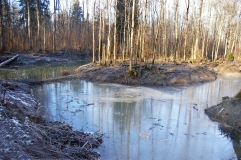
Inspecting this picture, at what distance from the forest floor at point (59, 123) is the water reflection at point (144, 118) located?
0.60 meters

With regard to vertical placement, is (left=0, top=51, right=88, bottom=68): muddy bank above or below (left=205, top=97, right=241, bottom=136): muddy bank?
above

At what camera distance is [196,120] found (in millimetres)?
7859

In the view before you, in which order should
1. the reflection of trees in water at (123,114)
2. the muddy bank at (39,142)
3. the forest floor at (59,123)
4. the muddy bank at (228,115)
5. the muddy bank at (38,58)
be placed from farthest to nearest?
the muddy bank at (38,58) < the reflection of trees in water at (123,114) < the muddy bank at (228,115) < the forest floor at (59,123) < the muddy bank at (39,142)

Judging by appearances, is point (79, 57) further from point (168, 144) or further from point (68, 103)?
point (168, 144)

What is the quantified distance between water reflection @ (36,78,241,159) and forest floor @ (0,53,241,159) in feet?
1.97

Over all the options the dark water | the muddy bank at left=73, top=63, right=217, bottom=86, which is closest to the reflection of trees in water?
the muddy bank at left=73, top=63, right=217, bottom=86

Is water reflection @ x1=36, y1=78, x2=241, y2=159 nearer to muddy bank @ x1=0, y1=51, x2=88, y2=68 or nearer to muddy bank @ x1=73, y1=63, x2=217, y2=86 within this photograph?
muddy bank @ x1=73, y1=63, x2=217, y2=86

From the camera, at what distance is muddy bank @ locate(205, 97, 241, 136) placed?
22.8ft

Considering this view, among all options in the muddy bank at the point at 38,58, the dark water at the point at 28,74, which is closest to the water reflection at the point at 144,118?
the dark water at the point at 28,74

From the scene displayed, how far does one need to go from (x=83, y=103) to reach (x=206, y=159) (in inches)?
233

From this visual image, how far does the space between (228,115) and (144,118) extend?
10.0 feet

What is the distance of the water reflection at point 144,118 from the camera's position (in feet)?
18.2

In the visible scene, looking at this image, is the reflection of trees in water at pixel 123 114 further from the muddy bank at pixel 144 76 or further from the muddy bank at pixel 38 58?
the muddy bank at pixel 38 58

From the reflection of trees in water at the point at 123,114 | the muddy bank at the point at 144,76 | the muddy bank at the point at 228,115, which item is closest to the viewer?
the muddy bank at the point at 228,115
